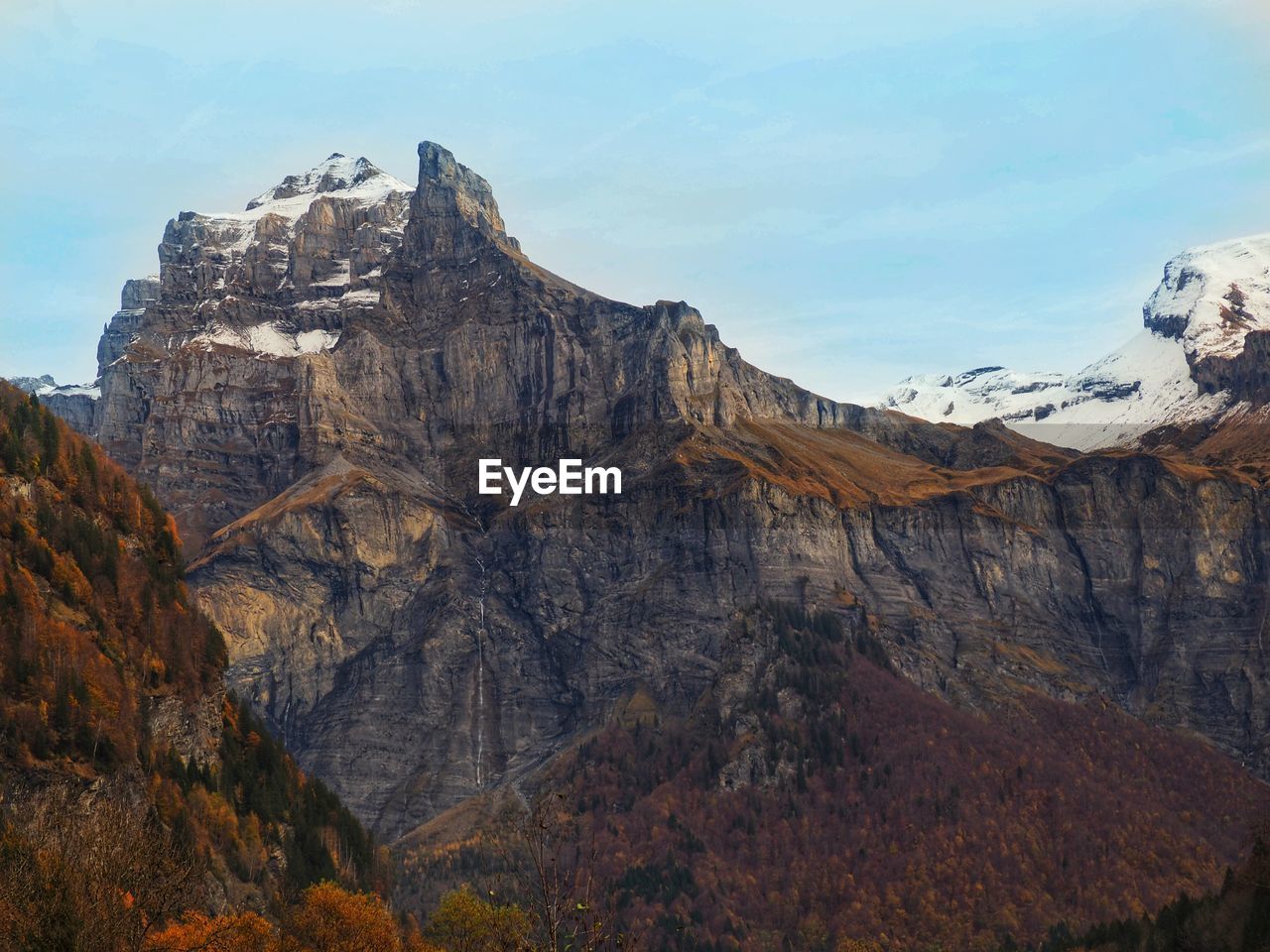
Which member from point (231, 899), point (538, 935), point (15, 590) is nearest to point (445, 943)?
point (538, 935)

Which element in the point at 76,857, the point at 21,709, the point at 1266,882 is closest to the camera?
the point at 76,857

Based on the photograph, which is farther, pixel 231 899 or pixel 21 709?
pixel 231 899

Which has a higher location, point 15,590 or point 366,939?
point 15,590

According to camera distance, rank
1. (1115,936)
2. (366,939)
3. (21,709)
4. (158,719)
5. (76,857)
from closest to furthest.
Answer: (76,857), (366,939), (21,709), (158,719), (1115,936)

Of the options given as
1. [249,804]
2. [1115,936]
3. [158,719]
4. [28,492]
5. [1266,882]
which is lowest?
[1115,936]

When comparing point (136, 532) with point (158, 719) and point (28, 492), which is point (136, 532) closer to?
point (28, 492)

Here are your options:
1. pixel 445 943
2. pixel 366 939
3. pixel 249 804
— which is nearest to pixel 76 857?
pixel 366 939
